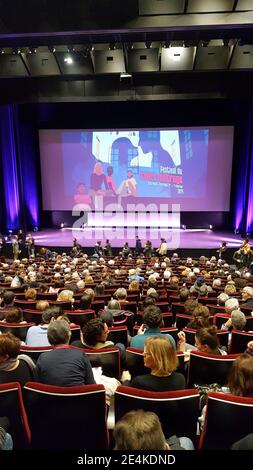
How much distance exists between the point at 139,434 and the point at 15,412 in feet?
3.84

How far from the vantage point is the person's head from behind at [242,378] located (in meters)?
Answer: 2.52

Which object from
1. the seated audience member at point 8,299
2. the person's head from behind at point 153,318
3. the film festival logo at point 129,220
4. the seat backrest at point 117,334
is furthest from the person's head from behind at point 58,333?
the film festival logo at point 129,220

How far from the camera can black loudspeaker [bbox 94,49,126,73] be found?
1488 centimetres

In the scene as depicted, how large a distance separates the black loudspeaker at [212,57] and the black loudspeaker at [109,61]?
117 inches

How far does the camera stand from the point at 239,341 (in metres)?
4.38

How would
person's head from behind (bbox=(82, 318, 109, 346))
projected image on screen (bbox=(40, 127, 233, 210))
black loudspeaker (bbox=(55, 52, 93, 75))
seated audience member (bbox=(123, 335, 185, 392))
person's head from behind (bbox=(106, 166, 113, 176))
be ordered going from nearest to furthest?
seated audience member (bbox=(123, 335, 185, 392)) → person's head from behind (bbox=(82, 318, 109, 346)) → black loudspeaker (bbox=(55, 52, 93, 75)) → projected image on screen (bbox=(40, 127, 233, 210)) → person's head from behind (bbox=(106, 166, 113, 176))

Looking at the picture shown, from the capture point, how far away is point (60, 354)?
9.86 ft

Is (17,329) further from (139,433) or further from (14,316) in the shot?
(139,433)

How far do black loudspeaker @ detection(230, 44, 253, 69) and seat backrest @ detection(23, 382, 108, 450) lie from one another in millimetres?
14648

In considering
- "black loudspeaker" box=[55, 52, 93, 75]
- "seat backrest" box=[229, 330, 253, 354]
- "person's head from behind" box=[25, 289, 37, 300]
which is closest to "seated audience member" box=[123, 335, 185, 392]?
"seat backrest" box=[229, 330, 253, 354]

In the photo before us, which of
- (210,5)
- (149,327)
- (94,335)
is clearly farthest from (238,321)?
(210,5)

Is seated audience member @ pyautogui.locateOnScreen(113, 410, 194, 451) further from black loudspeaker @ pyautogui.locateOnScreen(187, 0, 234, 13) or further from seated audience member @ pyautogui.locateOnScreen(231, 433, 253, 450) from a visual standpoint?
black loudspeaker @ pyautogui.locateOnScreen(187, 0, 234, 13)

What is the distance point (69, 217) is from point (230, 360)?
20.3m

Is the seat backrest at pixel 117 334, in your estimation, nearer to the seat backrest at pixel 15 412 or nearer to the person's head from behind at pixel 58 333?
the person's head from behind at pixel 58 333
